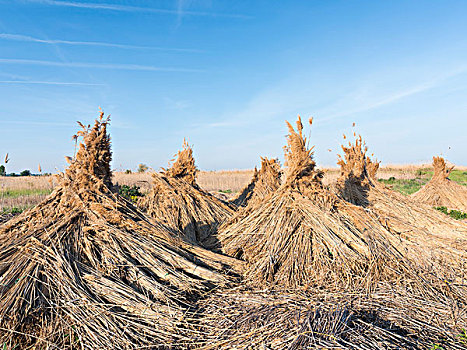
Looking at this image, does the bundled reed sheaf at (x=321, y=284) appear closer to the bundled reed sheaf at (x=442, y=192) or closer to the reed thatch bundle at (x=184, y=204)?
the reed thatch bundle at (x=184, y=204)

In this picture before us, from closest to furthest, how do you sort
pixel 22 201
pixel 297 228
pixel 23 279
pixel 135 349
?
1. pixel 135 349
2. pixel 23 279
3. pixel 297 228
4. pixel 22 201

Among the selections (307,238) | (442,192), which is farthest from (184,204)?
(442,192)

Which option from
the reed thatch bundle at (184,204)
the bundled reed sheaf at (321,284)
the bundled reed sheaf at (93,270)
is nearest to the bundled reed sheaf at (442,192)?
the bundled reed sheaf at (321,284)

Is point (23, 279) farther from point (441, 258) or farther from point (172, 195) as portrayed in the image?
point (441, 258)

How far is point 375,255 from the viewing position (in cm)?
434

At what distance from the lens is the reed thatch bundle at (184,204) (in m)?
6.31

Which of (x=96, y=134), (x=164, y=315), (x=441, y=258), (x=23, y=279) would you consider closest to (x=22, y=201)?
(x=96, y=134)

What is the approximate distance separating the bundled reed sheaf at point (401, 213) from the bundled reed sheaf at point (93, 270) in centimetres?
313

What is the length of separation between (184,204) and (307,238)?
3076mm

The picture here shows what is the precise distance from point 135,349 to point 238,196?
683 centimetres

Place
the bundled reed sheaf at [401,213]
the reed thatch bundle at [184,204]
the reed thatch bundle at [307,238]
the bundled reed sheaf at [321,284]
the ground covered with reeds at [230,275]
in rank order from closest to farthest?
the bundled reed sheaf at [321,284]
the ground covered with reeds at [230,275]
the reed thatch bundle at [307,238]
the bundled reed sheaf at [401,213]
the reed thatch bundle at [184,204]

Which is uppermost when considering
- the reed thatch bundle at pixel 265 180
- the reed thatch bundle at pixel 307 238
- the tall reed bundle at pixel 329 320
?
the reed thatch bundle at pixel 265 180

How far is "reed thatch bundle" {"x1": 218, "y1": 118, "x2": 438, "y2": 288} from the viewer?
13.7 feet

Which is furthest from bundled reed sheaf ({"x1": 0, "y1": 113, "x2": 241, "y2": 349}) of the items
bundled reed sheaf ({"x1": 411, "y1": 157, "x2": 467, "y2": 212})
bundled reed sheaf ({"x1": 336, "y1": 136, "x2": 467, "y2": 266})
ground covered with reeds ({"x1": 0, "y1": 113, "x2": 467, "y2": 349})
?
bundled reed sheaf ({"x1": 411, "y1": 157, "x2": 467, "y2": 212})
